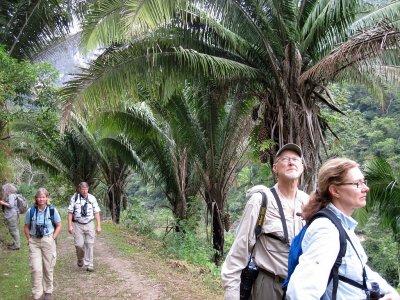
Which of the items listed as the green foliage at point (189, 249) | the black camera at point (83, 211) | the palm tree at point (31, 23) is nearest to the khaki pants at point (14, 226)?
the black camera at point (83, 211)

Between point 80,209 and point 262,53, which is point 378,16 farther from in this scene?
point 80,209

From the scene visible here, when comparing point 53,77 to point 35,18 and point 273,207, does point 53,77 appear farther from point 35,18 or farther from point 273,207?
point 273,207

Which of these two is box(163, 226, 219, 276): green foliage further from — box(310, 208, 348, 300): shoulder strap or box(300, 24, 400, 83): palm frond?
box(310, 208, 348, 300): shoulder strap

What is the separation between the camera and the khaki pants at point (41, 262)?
5.91 metres

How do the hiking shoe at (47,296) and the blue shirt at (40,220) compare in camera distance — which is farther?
the hiking shoe at (47,296)

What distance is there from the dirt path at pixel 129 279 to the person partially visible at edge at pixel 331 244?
16.1 feet

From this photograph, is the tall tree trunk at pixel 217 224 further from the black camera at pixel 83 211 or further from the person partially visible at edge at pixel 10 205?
the person partially visible at edge at pixel 10 205

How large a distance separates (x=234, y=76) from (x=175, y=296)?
3.57 metres

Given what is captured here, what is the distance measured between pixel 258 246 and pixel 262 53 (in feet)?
16.2

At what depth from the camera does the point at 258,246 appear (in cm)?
272

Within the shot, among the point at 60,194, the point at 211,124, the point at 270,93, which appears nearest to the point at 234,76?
the point at 270,93

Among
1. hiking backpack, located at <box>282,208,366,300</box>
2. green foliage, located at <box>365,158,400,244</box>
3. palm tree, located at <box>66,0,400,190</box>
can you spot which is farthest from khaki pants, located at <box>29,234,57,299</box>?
green foliage, located at <box>365,158,400,244</box>

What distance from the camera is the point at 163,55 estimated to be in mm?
6484

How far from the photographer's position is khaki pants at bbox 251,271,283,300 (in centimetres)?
263
